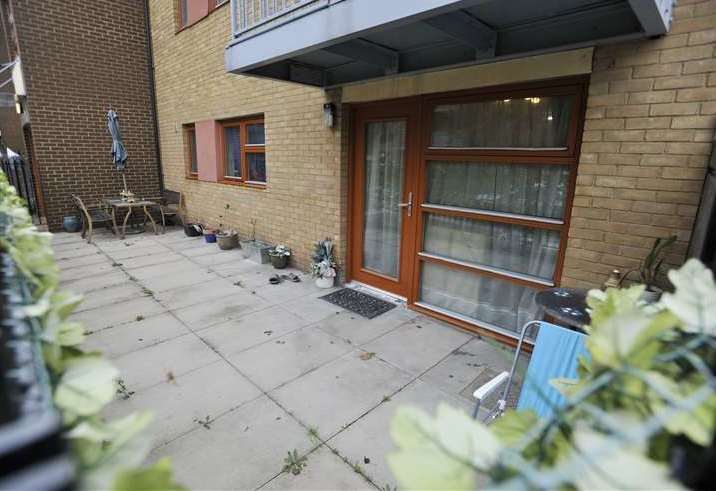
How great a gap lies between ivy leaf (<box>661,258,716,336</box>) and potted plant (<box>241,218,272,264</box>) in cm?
535

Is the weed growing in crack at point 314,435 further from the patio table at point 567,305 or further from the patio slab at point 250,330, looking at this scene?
the patio table at point 567,305

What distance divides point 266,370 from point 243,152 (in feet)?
14.5

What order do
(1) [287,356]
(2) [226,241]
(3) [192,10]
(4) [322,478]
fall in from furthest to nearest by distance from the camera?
(3) [192,10]
(2) [226,241]
(1) [287,356]
(4) [322,478]

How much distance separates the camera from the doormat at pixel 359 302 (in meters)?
4.12

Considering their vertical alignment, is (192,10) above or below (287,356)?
above

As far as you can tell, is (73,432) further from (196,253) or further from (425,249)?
(196,253)

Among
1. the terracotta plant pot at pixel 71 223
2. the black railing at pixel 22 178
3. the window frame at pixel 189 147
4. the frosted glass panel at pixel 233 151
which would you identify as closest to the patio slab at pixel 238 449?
the frosted glass panel at pixel 233 151

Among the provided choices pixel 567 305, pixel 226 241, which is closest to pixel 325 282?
pixel 226 241

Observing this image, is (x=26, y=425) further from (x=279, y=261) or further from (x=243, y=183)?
(x=243, y=183)

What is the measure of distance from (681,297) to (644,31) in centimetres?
236

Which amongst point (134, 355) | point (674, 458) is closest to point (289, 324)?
point (134, 355)

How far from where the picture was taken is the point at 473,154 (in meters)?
3.45

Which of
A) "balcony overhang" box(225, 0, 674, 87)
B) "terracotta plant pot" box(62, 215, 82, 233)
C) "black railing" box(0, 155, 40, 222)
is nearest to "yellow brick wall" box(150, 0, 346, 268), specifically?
"balcony overhang" box(225, 0, 674, 87)

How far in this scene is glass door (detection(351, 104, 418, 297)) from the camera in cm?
404
